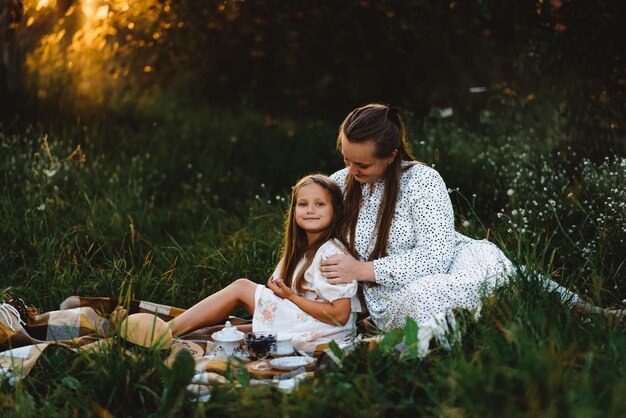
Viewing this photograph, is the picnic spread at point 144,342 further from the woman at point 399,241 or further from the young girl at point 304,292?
the woman at point 399,241

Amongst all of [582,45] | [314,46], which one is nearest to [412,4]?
[314,46]

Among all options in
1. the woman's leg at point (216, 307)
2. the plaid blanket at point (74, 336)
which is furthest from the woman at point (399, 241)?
the plaid blanket at point (74, 336)

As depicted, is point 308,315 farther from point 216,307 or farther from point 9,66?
point 9,66

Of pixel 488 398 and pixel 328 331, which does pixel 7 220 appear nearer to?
pixel 328 331

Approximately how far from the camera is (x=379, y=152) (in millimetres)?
4160

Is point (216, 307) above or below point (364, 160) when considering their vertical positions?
below

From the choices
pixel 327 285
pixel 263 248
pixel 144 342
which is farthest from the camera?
pixel 263 248

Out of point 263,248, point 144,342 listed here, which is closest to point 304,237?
point 263,248

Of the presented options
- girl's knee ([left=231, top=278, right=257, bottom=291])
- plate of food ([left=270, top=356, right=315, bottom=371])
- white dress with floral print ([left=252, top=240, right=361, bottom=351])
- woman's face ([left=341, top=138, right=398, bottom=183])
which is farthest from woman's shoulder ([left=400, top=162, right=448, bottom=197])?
plate of food ([left=270, top=356, right=315, bottom=371])

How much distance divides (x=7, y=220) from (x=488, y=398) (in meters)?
3.90

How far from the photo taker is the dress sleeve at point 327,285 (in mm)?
4070

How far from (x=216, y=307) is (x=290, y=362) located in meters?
0.78

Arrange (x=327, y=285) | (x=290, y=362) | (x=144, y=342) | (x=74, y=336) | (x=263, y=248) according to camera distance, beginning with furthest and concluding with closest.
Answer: (x=263, y=248)
(x=74, y=336)
(x=327, y=285)
(x=290, y=362)
(x=144, y=342)

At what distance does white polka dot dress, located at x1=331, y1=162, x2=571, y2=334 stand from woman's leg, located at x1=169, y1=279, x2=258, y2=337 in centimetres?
63
